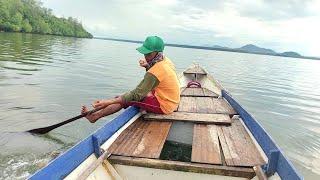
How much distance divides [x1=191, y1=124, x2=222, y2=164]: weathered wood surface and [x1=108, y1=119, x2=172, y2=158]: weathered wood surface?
527mm

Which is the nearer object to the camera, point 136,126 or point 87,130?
point 136,126

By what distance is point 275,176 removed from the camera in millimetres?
3885

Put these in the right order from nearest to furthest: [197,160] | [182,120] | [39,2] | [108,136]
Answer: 1. [197,160]
2. [108,136]
3. [182,120]
4. [39,2]

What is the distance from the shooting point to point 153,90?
260 inches

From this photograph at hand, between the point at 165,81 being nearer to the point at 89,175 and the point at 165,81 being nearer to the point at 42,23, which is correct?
the point at 89,175

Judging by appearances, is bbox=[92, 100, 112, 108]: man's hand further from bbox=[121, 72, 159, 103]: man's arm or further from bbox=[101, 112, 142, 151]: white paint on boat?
bbox=[101, 112, 142, 151]: white paint on boat

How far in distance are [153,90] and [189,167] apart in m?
2.60

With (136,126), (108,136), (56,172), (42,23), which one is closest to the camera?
(56,172)

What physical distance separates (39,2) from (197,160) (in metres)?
121

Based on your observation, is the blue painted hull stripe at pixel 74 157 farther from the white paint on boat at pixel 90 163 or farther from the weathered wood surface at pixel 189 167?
the weathered wood surface at pixel 189 167

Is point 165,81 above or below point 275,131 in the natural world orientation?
above

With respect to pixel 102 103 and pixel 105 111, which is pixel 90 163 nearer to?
pixel 102 103

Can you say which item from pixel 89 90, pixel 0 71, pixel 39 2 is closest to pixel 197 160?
pixel 89 90

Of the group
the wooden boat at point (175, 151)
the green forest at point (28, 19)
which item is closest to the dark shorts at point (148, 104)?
the wooden boat at point (175, 151)
